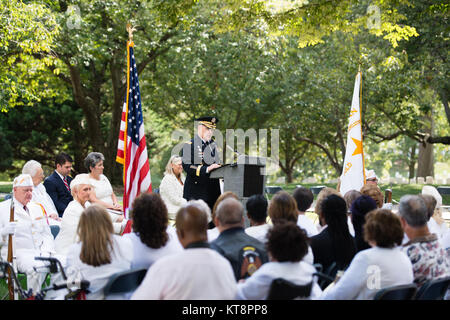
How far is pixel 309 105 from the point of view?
22.6 meters

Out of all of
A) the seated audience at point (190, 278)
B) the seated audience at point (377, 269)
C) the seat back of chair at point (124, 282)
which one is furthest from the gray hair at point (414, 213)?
the seat back of chair at point (124, 282)

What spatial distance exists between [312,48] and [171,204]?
18.0 metres

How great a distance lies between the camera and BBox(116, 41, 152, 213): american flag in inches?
266

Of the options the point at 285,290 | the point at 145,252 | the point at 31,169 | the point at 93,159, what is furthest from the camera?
the point at 93,159

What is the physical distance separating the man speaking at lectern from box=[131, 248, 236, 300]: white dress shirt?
15.7ft

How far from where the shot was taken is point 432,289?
393 centimetres

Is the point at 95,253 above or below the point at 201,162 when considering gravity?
below

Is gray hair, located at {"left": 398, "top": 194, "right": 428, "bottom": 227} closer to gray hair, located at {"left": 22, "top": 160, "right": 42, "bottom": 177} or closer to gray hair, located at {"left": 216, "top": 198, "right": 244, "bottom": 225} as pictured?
gray hair, located at {"left": 216, "top": 198, "right": 244, "bottom": 225}

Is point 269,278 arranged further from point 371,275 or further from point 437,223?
point 437,223

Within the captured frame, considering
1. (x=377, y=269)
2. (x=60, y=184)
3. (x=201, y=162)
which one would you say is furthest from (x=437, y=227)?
(x=60, y=184)

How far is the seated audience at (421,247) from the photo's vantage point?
4.21 m

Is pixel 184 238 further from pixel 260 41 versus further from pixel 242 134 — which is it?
pixel 242 134

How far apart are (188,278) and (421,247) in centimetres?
202
